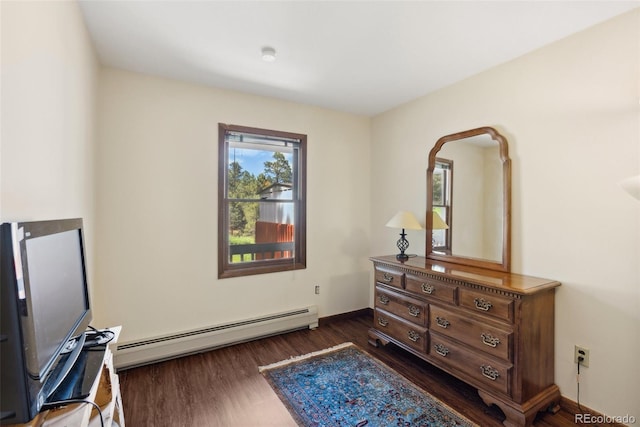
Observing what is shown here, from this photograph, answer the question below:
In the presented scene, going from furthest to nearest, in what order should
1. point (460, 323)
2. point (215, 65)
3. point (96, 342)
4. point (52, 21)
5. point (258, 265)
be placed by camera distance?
point (258, 265) → point (215, 65) → point (460, 323) → point (96, 342) → point (52, 21)

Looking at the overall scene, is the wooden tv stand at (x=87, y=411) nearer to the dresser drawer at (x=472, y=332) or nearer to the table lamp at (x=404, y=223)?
the dresser drawer at (x=472, y=332)

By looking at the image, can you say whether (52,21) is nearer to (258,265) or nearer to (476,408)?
(258,265)

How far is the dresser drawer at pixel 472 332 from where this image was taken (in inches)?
75.7

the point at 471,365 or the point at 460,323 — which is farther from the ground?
the point at 460,323

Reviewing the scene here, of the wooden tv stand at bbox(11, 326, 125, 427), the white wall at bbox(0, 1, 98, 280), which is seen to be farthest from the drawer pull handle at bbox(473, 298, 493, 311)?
the white wall at bbox(0, 1, 98, 280)

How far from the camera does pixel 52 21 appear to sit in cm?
133

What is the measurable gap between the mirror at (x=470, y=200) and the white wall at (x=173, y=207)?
1.29 metres

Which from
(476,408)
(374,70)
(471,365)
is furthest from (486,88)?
(476,408)

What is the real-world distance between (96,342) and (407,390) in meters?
2.04

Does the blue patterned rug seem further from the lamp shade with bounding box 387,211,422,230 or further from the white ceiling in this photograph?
the white ceiling

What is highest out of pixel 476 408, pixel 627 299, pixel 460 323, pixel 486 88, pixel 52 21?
pixel 486 88

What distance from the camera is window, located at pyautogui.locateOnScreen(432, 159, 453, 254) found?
2.82 metres

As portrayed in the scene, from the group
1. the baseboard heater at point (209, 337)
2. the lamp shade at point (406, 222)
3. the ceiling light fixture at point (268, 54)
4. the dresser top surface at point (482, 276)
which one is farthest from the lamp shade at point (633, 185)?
the baseboard heater at point (209, 337)

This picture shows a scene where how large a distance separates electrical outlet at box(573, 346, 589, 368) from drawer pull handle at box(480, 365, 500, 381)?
55cm
